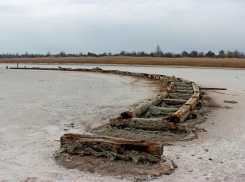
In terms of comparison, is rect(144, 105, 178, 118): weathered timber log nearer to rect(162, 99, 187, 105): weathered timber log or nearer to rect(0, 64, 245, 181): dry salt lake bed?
rect(0, 64, 245, 181): dry salt lake bed

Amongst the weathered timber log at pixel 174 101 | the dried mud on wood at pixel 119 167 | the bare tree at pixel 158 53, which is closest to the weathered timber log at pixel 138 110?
the weathered timber log at pixel 174 101

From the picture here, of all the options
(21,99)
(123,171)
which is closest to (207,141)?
(123,171)

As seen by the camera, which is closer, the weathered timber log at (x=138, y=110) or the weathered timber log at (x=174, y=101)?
the weathered timber log at (x=138, y=110)

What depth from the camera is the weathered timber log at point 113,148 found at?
10.3ft

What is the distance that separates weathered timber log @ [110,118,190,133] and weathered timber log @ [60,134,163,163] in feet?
Result: 3.77

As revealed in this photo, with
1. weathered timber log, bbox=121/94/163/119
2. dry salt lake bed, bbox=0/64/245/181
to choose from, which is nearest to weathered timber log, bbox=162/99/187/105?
weathered timber log, bbox=121/94/163/119

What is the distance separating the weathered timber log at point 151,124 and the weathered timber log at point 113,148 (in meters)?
1.15

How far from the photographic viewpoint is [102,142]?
3.32 metres

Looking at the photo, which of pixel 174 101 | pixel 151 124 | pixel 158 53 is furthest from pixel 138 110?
pixel 158 53

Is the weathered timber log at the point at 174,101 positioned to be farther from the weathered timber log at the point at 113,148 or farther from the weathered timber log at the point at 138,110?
the weathered timber log at the point at 113,148

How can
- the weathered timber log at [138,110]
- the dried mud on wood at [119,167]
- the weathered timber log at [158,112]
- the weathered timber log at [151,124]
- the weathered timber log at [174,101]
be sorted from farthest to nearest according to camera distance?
1. the weathered timber log at [174,101]
2. the weathered timber log at [158,112]
3. the weathered timber log at [138,110]
4. the weathered timber log at [151,124]
5. the dried mud on wood at [119,167]

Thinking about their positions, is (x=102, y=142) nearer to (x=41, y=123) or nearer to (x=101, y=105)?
(x=41, y=123)

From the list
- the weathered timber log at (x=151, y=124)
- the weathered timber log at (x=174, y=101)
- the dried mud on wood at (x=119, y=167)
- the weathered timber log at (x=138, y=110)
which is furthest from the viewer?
the weathered timber log at (x=174, y=101)

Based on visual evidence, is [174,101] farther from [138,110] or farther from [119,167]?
[119,167]
